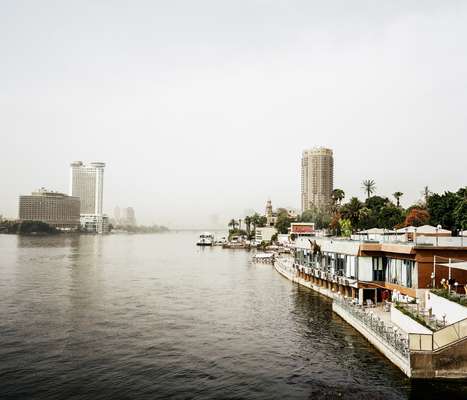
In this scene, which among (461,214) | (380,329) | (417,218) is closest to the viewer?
(380,329)

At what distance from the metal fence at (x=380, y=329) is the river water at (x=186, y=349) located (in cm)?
162

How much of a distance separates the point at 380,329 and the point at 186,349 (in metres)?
18.2

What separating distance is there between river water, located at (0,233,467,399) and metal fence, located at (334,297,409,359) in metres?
1.62

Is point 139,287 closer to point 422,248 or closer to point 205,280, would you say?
point 205,280

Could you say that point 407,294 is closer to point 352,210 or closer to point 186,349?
point 186,349

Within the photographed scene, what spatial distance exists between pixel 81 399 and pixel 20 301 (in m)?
41.2

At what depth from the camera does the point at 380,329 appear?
42938 millimetres

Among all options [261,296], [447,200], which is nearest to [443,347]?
[261,296]

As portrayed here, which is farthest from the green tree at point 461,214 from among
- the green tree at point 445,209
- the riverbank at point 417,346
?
the riverbank at point 417,346

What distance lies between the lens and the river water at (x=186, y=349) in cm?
3494

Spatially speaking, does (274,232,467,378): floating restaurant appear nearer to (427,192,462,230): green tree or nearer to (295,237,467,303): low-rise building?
(295,237,467,303): low-rise building

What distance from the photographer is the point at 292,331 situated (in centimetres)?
5288

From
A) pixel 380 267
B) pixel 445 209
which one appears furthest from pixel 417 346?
pixel 445 209

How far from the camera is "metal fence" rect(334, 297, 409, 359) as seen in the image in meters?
37.4
